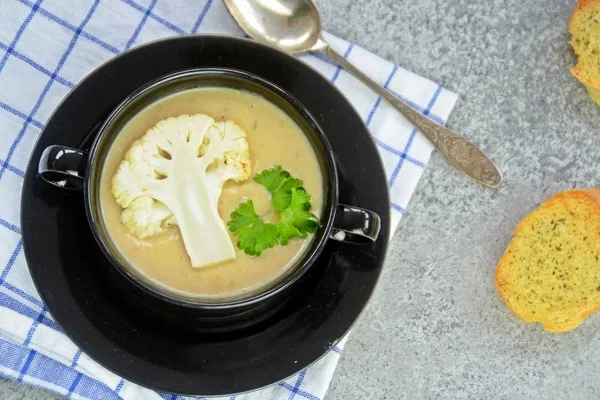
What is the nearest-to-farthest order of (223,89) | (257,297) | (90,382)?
(257,297), (223,89), (90,382)

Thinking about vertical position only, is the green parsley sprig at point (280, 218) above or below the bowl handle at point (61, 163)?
above

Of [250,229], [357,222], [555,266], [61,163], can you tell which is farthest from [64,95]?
[555,266]

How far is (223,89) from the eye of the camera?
166 cm

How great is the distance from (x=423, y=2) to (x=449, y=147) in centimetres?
42

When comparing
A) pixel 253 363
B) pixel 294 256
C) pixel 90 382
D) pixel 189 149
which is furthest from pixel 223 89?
pixel 90 382

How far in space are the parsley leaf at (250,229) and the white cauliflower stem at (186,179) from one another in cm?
4

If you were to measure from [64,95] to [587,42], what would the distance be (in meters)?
1.38

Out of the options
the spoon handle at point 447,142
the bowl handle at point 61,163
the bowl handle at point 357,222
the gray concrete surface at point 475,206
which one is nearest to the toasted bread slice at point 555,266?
the gray concrete surface at point 475,206

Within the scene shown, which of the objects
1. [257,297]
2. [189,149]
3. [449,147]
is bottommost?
[257,297]

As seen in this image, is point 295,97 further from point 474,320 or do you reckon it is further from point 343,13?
point 474,320

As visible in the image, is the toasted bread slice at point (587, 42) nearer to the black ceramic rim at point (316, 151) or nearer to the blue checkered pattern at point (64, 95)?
the blue checkered pattern at point (64, 95)

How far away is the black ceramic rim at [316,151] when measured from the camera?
1.53 m

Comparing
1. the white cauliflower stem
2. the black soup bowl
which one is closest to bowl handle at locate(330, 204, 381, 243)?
the black soup bowl

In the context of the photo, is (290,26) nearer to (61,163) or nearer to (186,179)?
(186,179)
